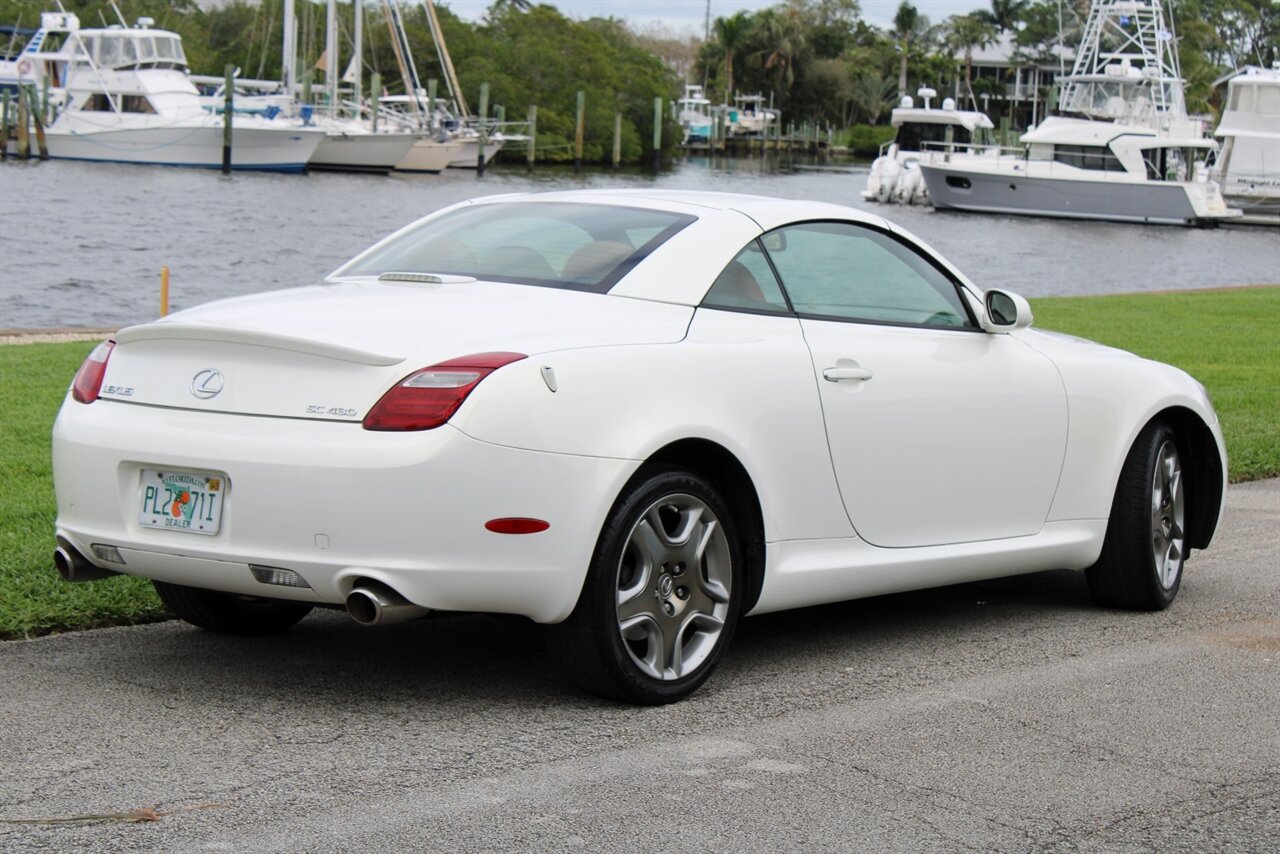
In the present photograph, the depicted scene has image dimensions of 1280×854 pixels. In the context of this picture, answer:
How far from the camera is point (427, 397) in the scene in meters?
4.68

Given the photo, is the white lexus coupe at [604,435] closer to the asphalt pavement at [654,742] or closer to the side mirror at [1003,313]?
the side mirror at [1003,313]

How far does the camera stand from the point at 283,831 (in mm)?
3957

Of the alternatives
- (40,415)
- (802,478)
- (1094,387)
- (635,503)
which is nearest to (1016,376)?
(1094,387)

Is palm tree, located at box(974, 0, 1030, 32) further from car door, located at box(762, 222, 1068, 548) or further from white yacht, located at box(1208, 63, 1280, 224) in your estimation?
car door, located at box(762, 222, 1068, 548)

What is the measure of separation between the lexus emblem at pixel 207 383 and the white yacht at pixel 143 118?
219ft

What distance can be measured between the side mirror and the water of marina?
66.1 feet

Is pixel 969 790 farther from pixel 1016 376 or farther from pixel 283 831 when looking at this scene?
pixel 1016 376

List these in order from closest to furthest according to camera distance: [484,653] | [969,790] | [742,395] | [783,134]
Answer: [969,790] < [742,395] < [484,653] < [783,134]

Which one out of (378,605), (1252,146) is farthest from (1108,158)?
(378,605)

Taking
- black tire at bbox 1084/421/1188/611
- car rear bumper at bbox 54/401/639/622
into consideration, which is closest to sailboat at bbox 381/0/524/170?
black tire at bbox 1084/421/1188/611

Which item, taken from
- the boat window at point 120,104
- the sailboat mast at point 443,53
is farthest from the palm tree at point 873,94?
the boat window at point 120,104

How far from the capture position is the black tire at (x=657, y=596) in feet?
16.2

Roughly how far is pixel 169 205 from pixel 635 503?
49.4 m

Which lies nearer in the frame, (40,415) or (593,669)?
(593,669)
